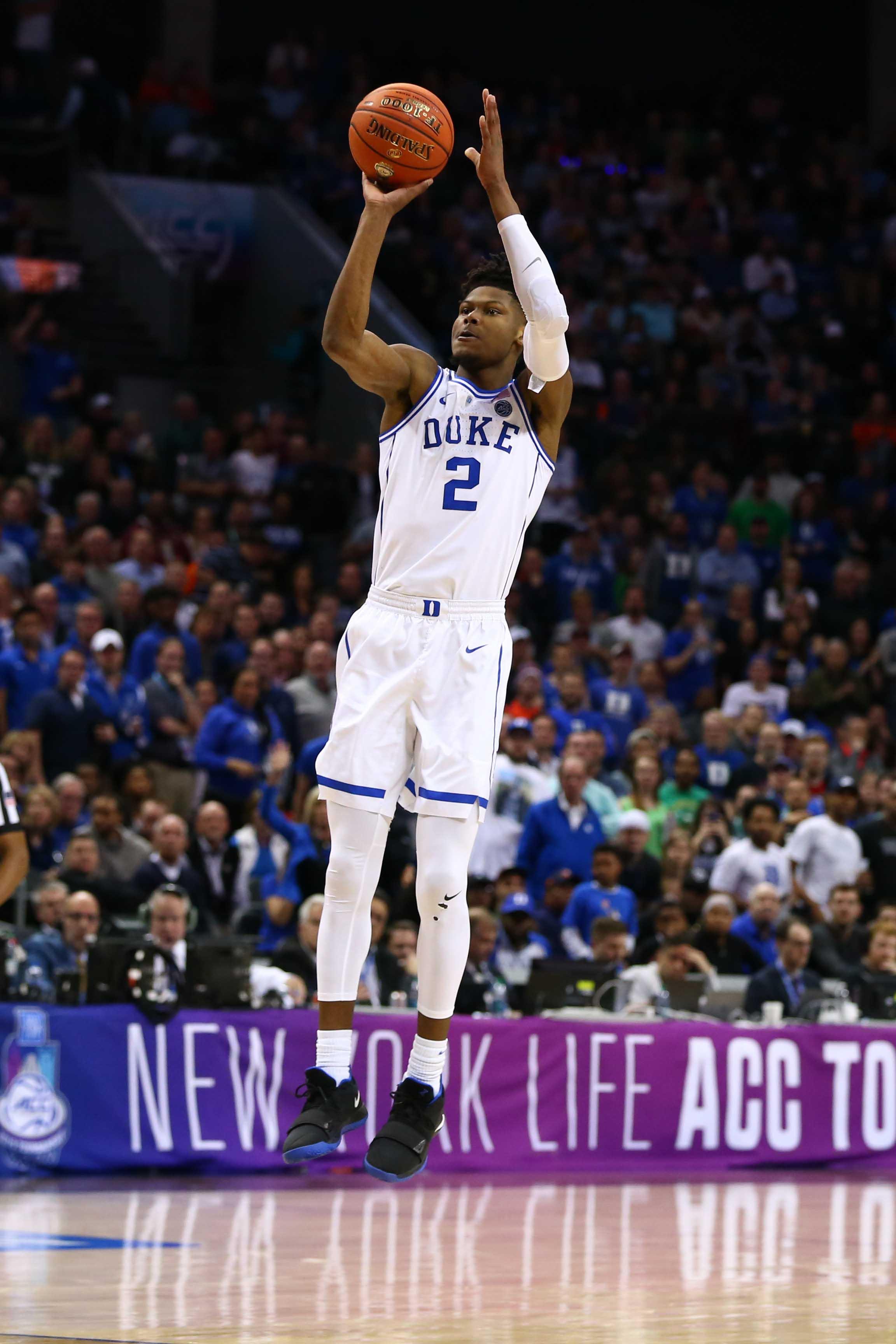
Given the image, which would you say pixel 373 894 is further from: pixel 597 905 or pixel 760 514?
pixel 760 514

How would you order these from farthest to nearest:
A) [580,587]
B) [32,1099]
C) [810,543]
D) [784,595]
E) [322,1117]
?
[810,543]
[784,595]
[580,587]
[32,1099]
[322,1117]

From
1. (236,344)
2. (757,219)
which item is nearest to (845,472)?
(757,219)

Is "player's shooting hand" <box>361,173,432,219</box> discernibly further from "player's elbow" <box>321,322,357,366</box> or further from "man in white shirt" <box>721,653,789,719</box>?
"man in white shirt" <box>721,653,789,719</box>

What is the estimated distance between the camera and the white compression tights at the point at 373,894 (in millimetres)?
6570

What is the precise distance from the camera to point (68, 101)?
75.9 ft

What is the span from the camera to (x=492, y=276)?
6.86 meters

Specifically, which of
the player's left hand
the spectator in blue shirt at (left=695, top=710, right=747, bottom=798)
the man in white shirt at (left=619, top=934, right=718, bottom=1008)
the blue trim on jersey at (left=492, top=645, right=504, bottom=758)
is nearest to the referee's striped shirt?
the blue trim on jersey at (left=492, top=645, right=504, bottom=758)

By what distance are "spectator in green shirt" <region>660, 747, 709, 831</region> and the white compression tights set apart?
9568 mm

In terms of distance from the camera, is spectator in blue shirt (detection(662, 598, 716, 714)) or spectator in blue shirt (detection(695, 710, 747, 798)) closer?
spectator in blue shirt (detection(695, 710, 747, 798))

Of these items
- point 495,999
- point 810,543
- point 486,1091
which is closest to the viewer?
point 486,1091

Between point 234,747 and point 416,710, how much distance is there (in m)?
8.50

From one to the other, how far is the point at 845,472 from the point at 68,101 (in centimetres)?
929

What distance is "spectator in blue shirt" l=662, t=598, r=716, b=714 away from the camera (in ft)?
Answer: 61.0

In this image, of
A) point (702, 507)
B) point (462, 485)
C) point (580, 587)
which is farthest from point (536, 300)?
point (702, 507)
